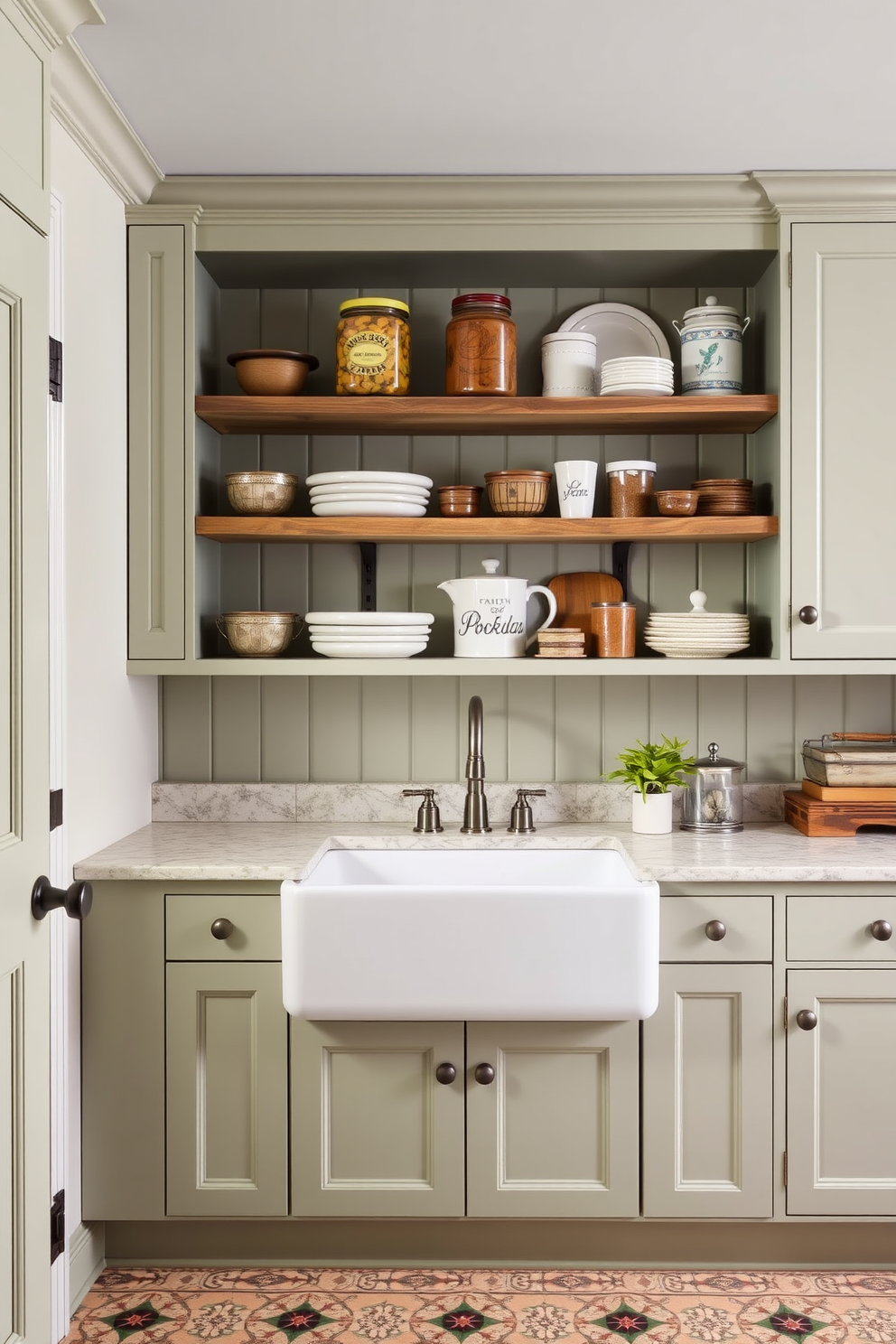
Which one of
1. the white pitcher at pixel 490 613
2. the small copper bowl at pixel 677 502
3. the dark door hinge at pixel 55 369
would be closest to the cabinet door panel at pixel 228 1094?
the white pitcher at pixel 490 613

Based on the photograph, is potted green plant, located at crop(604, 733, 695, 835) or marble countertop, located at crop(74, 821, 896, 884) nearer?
marble countertop, located at crop(74, 821, 896, 884)

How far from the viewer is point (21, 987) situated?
1.42m

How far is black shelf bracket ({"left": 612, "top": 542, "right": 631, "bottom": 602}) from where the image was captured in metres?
2.73

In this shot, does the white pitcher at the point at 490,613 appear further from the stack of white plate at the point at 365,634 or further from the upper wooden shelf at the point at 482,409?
the upper wooden shelf at the point at 482,409

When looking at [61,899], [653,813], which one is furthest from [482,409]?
[61,899]

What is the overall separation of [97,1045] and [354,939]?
0.62 metres

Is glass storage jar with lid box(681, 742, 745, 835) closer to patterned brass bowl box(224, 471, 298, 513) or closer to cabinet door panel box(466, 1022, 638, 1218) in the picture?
cabinet door panel box(466, 1022, 638, 1218)

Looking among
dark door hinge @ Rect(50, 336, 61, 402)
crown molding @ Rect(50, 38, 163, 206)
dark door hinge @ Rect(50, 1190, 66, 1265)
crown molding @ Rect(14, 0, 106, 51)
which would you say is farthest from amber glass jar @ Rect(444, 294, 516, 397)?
dark door hinge @ Rect(50, 1190, 66, 1265)

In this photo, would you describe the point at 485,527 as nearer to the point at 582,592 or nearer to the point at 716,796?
the point at 582,592

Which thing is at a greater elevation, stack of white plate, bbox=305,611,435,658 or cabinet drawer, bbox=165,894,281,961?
stack of white plate, bbox=305,611,435,658

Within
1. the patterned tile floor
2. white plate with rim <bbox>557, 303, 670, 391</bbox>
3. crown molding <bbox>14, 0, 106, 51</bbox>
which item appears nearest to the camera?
crown molding <bbox>14, 0, 106, 51</bbox>

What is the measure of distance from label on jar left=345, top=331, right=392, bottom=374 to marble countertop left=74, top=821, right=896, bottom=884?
1093 millimetres

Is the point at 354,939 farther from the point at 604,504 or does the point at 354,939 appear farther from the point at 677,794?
the point at 604,504

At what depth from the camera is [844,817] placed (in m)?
2.50
